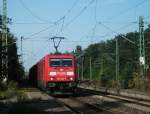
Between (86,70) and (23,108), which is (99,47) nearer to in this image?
(86,70)

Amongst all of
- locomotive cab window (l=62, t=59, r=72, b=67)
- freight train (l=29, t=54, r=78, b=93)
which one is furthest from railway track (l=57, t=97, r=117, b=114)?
locomotive cab window (l=62, t=59, r=72, b=67)

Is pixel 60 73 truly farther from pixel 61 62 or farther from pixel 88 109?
pixel 88 109

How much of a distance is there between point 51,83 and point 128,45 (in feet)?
285

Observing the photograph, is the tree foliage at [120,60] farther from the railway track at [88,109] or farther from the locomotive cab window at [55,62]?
the railway track at [88,109]

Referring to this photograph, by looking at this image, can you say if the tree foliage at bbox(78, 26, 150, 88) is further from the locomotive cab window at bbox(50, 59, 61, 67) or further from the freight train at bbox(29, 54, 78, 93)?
the locomotive cab window at bbox(50, 59, 61, 67)

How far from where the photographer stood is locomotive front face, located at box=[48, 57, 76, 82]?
108 ft

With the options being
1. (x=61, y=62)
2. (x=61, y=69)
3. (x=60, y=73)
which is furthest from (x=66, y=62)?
(x=60, y=73)

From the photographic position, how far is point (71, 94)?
3466 centimetres

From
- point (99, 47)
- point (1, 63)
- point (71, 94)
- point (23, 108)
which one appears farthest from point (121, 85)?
point (99, 47)

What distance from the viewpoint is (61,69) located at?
33219mm

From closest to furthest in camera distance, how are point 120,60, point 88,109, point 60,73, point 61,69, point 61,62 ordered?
1. point 88,109
2. point 60,73
3. point 61,69
4. point 61,62
5. point 120,60

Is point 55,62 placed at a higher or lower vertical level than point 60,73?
higher

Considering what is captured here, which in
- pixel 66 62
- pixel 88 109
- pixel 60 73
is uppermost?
pixel 66 62

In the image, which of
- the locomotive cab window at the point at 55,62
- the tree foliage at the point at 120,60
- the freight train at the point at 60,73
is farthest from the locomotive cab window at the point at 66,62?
the tree foliage at the point at 120,60
